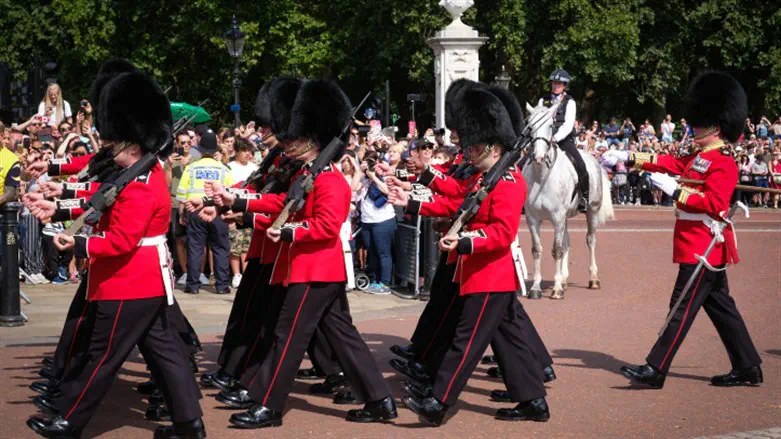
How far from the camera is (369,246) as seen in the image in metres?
14.3

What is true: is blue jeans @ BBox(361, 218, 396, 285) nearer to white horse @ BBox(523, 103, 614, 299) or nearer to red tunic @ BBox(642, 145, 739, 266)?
white horse @ BBox(523, 103, 614, 299)

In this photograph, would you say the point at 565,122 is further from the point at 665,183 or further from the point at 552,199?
the point at 665,183

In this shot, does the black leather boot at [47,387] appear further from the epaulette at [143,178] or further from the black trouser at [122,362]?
the epaulette at [143,178]

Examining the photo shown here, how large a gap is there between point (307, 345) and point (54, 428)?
1.49 metres

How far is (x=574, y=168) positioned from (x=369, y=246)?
237 centimetres

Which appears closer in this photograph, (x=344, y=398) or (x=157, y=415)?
(x=157, y=415)

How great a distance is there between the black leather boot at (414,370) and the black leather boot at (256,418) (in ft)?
4.44

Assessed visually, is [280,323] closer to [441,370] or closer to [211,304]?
[441,370]

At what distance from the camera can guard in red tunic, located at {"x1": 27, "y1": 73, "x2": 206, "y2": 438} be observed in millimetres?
6855

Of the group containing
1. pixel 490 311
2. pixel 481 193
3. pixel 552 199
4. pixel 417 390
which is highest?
pixel 481 193

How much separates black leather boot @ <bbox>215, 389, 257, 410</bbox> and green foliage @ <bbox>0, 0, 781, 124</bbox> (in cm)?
3163

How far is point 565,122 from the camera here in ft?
45.7

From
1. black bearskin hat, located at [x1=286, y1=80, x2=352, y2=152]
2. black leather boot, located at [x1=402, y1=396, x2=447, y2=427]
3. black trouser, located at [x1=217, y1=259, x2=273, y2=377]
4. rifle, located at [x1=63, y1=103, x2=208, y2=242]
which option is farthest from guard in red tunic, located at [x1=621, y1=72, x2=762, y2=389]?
rifle, located at [x1=63, y1=103, x2=208, y2=242]

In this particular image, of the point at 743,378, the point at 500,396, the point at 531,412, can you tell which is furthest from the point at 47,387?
the point at 743,378
